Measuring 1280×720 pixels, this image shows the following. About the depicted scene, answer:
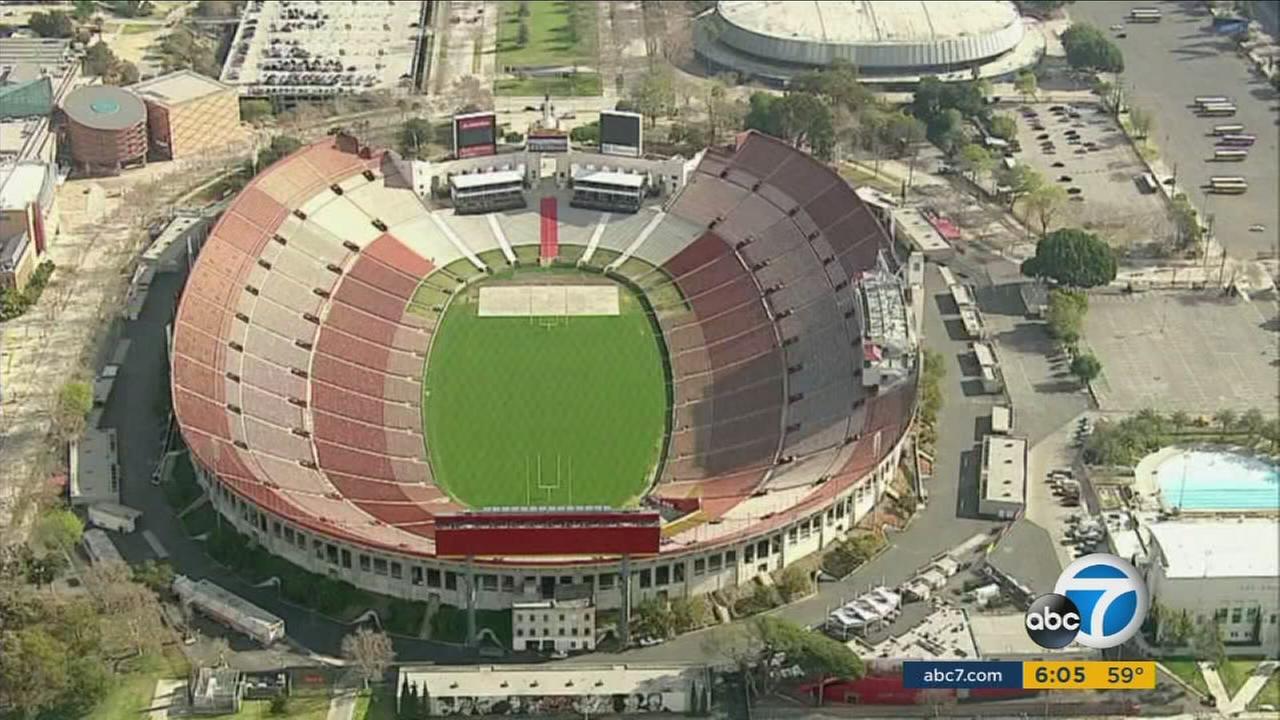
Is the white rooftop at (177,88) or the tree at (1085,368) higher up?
the white rooftop at (177,88)

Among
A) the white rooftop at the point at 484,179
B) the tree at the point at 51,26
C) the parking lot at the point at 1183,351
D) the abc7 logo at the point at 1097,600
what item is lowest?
the parking lot at the point at 1183,351

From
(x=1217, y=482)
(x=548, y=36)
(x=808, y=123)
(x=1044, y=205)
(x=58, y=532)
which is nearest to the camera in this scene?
(x=58, y=532)

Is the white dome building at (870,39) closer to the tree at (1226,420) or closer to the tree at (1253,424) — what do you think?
the tree at (1226,420)

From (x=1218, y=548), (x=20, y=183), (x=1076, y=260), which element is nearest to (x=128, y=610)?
(x=1218, y=548)

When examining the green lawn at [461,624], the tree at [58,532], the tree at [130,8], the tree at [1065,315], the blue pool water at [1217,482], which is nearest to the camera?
the green lawn at [461,624]

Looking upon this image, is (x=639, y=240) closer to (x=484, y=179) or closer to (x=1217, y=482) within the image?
(x=484, y=179)

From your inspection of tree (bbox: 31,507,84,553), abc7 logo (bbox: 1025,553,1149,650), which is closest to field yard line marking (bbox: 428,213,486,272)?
tree (bbox: 31,507,84,553)

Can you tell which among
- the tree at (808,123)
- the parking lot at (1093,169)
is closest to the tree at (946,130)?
the parking lot at (1093,169)
